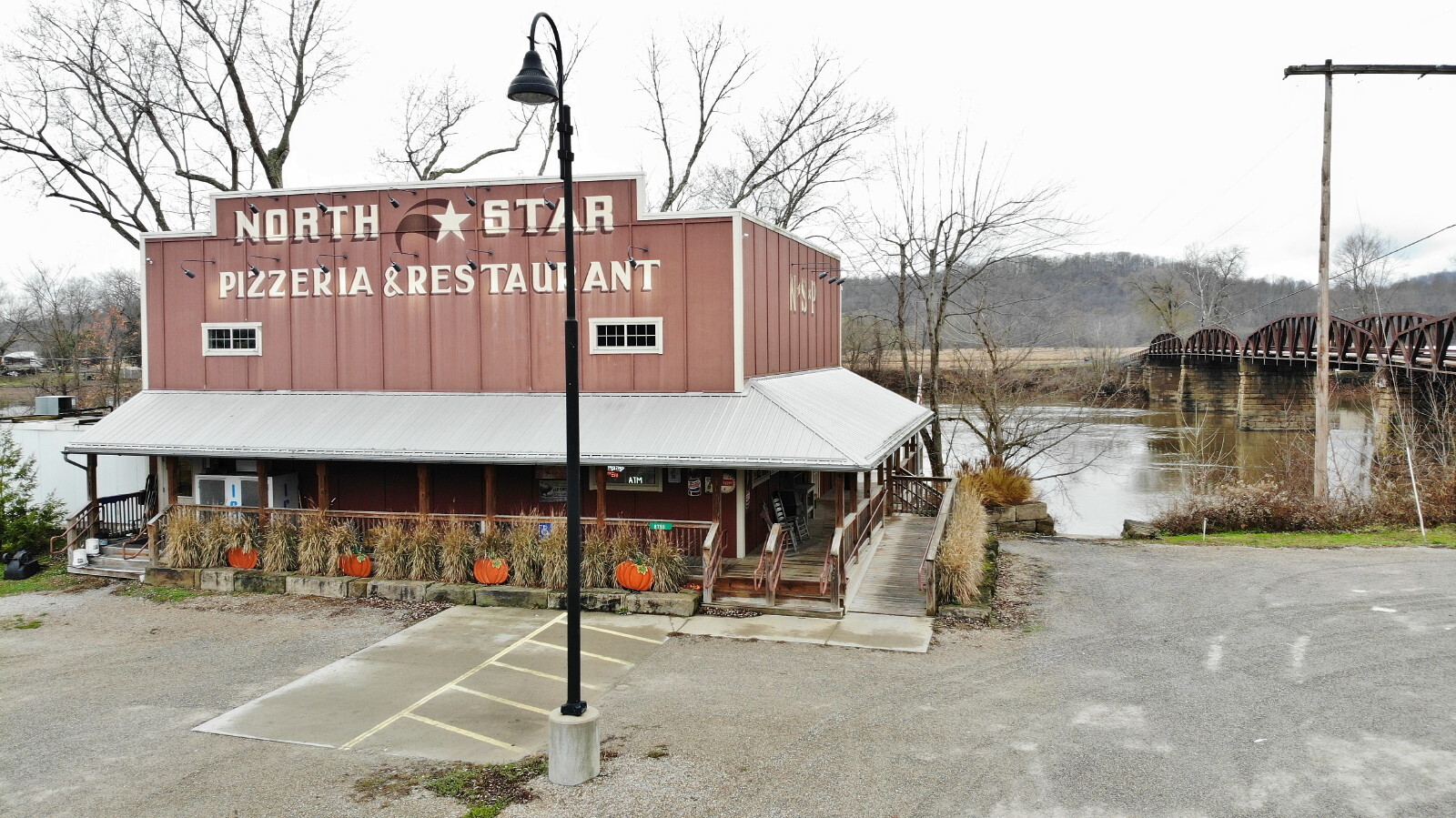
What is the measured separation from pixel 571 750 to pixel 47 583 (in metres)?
14.7

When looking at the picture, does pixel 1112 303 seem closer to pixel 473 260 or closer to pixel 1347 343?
pixel 1347 343

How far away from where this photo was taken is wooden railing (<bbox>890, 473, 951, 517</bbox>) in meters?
22.6

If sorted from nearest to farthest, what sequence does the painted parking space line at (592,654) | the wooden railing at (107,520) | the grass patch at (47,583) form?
the painted parking space line at (592,654)
the grass patch at (47,583)
the wooden railing at (107,520)

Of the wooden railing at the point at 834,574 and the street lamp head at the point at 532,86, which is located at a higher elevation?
the street lamp head at the point at 532,86

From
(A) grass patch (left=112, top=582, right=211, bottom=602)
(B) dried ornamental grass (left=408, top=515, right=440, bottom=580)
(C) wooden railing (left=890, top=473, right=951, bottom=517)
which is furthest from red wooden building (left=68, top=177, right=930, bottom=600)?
(C) wooden railing (left=890, top=473, right=951, bottom=517)

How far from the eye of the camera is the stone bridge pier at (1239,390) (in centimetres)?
5291

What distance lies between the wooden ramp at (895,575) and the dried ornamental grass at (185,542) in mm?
11755

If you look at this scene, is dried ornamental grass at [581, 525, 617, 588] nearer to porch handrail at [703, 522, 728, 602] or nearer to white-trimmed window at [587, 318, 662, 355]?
porch handrail at [703, 522, 728, 602]

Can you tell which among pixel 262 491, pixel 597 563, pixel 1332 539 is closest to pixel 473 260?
pixel 262 491

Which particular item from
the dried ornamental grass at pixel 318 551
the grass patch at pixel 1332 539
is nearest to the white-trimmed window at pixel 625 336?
the dried ornamental grass at pixel 318 551

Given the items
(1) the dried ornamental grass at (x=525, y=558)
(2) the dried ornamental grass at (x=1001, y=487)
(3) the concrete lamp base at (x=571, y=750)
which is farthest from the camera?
(2) the dried ornamental grass at (x=1001, y=487)

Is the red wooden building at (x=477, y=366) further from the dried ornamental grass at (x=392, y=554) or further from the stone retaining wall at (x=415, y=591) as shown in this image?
the stone retaining wall at (x=415, y=591)

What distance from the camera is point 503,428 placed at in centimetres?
1619

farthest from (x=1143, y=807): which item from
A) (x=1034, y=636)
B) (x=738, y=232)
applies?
(x=738, y=232)
